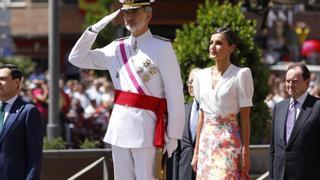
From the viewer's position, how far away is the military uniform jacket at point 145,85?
7820 mm

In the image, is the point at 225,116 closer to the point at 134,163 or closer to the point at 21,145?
the point at 134,163

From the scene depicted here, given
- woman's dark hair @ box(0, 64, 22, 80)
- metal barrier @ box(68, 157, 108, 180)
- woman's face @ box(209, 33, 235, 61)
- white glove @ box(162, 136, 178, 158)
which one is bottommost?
metal barrier @ box(68, 157, 108, 180)

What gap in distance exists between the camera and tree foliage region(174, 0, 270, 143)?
14.3 metres

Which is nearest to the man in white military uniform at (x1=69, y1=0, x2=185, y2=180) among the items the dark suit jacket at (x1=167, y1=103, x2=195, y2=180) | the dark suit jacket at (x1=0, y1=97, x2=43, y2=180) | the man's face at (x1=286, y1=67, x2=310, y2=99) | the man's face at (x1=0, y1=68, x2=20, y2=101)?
the dark suit jacket at (x1=0, y1=97, x2=43, y2=180)

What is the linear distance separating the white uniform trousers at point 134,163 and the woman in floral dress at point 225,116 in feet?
3.12

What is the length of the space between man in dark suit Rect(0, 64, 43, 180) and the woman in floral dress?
4.99 ft

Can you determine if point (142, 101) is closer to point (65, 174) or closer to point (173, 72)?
point (173, 72)

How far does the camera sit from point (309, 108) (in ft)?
29.6

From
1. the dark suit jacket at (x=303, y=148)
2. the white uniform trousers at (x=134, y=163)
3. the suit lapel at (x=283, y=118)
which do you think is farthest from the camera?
the suit lapel at (x=283, y=118)

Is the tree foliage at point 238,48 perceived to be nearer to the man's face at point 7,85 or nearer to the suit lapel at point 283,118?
the suit lapel at point 283,118

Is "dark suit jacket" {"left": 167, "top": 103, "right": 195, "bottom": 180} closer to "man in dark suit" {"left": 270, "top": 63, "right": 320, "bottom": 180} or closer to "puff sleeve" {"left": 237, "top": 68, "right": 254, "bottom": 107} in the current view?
"man in dark suit" {"left": 270, "top": 63, "right": 320, "bottom": 180}

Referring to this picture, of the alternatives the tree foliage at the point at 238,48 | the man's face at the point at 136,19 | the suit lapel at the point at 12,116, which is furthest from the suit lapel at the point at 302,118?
the tree foliage at the point at 238,48

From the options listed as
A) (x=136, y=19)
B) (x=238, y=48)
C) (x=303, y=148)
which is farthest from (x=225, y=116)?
(x=238, y=48)

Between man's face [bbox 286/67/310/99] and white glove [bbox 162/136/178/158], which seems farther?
man's face [bbox 286/67/310/99]
